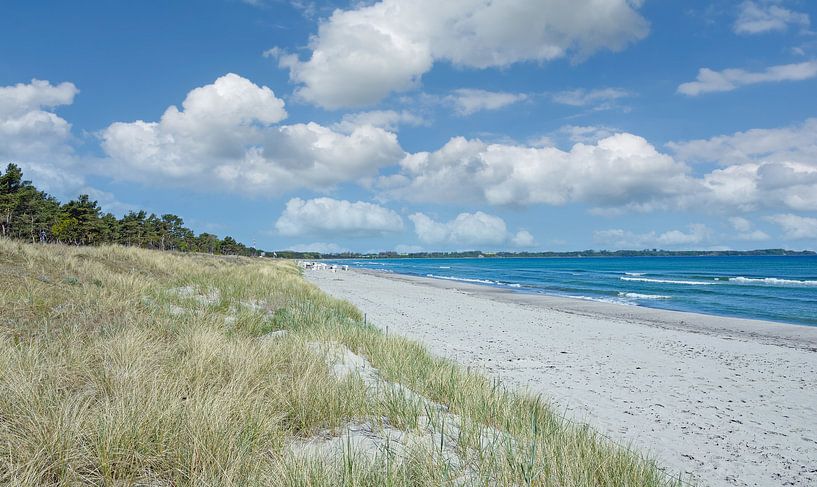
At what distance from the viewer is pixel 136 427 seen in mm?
3348

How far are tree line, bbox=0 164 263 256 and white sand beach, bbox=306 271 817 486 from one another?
1513 inches

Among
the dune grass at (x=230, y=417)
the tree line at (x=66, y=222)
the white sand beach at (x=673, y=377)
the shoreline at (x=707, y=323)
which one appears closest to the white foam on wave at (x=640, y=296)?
the shoreline at (x=707, y=323)

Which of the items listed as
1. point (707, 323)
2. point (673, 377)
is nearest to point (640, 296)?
point (707, 323)

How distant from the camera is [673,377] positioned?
10.0m

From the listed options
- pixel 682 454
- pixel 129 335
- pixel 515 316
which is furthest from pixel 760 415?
pixel 515 316

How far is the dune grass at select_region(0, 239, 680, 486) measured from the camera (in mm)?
3078

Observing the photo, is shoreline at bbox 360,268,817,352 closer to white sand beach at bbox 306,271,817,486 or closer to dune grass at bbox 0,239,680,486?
white sand beach at bbox 306,271,817,486

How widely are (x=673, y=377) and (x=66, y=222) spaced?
63709 mm

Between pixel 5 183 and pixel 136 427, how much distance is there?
2461 inches

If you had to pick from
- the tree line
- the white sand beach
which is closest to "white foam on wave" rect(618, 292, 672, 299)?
the white sand beach

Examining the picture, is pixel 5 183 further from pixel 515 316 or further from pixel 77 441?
pixel 77 441

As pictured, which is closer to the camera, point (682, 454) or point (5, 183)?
point (682, 454)

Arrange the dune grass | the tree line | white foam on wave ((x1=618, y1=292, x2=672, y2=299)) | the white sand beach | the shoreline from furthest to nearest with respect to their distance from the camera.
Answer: the tree line → white foam on wave ((x1=618, y1=292, x2=672, y2=299)) → the shoreline → the white sand beach → the dune grass

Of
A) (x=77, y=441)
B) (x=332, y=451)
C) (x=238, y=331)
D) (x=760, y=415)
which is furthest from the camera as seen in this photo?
(x=238, y=331)
